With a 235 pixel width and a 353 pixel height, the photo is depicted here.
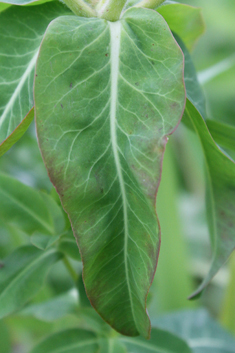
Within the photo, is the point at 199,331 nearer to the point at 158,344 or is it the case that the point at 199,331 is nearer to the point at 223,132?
the point at 158,344

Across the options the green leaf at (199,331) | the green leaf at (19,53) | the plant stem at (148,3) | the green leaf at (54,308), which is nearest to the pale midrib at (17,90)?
the green leaf at (19,53)

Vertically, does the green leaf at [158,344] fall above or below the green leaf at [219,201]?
below

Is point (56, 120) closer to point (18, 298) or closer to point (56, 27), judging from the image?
point (56, 27)

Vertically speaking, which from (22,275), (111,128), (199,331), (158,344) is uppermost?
(111,128)

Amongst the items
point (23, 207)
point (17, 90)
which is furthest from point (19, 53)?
point (23, 207)

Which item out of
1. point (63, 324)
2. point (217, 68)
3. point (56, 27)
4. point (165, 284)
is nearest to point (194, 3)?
point (217, 68)

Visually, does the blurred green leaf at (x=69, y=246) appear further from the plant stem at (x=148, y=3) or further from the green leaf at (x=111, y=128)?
the plant stem at (x=148, y=3)
